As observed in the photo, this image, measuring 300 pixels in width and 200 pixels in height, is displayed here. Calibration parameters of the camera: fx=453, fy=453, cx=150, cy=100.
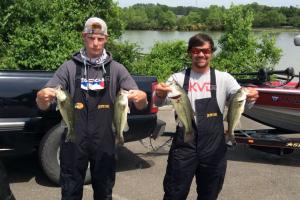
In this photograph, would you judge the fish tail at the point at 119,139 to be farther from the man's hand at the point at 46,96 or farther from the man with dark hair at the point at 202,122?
the man's hand at the point at 46,96

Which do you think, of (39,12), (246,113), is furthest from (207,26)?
(246,113)

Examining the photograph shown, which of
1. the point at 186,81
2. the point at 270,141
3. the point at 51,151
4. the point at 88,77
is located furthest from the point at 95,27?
the point at 270,141

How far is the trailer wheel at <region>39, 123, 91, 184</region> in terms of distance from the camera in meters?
5.11

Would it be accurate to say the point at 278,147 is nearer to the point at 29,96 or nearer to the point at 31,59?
the point at 29,96

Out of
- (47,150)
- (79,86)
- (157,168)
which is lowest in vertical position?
(157,168)

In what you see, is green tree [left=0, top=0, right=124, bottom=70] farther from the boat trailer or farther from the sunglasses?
the sunglasses

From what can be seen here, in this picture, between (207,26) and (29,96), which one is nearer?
(29,96)

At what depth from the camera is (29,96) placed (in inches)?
200

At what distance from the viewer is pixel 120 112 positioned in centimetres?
326

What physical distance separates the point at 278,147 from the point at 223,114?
2879mm

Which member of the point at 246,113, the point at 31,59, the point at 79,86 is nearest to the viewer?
the point at 79,86

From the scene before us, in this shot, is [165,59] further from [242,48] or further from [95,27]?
[95,27]

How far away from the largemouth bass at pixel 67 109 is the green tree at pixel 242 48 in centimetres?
886

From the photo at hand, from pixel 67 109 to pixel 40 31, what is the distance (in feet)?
23.8
